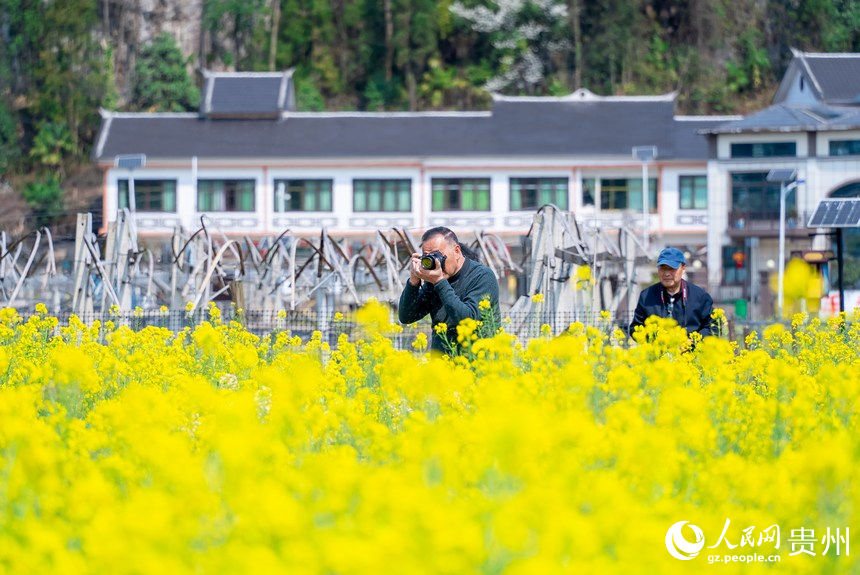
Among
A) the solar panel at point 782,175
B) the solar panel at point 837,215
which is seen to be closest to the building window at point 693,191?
the solar panel at point 782,175

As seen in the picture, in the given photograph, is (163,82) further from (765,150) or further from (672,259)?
(672,259)

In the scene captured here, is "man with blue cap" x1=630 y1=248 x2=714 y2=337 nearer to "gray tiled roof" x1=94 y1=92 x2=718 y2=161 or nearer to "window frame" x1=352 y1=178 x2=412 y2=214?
"gray tiled roof" x1=94 y1=92 x2=718 y2=161

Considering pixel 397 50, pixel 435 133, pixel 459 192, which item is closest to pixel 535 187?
pixel 459 192

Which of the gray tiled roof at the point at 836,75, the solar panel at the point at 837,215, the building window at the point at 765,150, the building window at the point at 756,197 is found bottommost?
the solar panel at the point at 837,215

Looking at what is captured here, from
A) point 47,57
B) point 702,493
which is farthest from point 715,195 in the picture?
point 702,493

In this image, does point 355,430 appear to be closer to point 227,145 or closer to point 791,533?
point 791,533

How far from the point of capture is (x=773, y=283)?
3203 centimetres

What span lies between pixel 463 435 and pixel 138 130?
36.3 m

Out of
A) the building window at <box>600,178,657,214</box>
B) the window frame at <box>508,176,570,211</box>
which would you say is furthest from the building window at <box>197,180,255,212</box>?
the building window at <box>600,178,657,214</box>

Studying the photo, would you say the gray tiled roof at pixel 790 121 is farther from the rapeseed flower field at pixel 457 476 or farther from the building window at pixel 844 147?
the rapeseed flower field at pixel 457 476

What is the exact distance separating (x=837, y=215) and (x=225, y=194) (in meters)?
23.3

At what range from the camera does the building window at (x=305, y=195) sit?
3803cm

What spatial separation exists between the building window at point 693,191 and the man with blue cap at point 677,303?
32001 millimetres

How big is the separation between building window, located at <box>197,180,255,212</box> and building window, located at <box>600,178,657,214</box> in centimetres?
1043
